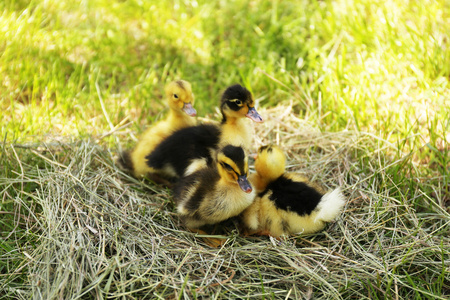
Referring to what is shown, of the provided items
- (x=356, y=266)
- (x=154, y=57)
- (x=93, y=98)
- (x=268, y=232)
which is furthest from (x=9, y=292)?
(x=154, y=57)

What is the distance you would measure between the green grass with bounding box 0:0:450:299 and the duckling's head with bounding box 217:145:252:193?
40 cm

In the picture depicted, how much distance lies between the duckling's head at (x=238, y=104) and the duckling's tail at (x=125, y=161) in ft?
2.75

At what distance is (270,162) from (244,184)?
0.32 m

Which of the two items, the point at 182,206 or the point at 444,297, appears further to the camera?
the point at 182,206

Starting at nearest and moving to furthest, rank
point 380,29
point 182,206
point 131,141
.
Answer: point 182,206 < point 131,141 < point 380,29

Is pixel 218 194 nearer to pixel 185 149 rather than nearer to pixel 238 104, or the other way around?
pixel 185 149

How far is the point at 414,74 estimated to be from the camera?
14.0 ft

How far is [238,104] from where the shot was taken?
10.3ft

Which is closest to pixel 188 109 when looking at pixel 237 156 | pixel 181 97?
pixel 181 97

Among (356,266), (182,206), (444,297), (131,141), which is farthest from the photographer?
(131,141)

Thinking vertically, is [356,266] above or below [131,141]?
above

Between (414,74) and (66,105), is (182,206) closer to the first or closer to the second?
(66,105)

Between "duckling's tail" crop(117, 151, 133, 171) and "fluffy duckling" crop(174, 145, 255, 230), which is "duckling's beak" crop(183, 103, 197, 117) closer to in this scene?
"duckling's tail" crop(117, 151, 133, 171)

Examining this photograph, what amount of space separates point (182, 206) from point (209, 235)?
0.86 feet
